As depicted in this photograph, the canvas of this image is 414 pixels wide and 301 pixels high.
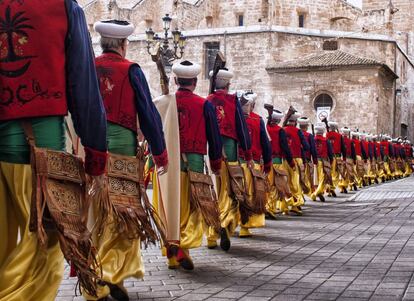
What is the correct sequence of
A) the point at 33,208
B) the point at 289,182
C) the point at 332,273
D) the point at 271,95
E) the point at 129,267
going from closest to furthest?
the point at 33,208 < the point at 129,267 < the point at 332,273 < the point at 289,182 < the point at 271,95

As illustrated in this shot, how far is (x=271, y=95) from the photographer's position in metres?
39.2

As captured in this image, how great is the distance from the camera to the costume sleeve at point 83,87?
3.70 m

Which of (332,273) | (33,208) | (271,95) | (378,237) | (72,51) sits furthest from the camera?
(271,95)

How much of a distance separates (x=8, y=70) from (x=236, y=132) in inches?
205

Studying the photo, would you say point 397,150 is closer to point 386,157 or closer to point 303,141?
point 386,157

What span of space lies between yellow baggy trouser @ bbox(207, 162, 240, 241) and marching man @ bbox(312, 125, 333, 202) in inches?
313

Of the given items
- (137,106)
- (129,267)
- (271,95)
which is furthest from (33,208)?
(271,95)

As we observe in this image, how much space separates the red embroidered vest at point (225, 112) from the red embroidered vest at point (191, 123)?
4.38ft

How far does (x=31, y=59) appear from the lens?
141 inches

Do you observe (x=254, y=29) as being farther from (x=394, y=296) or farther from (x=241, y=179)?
(x=394, y=296)

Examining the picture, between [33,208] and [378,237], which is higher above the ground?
[33,208]

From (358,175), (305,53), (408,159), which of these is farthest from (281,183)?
(305,53)

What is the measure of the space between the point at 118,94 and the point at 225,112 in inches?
126

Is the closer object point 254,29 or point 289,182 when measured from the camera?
point 289,182
